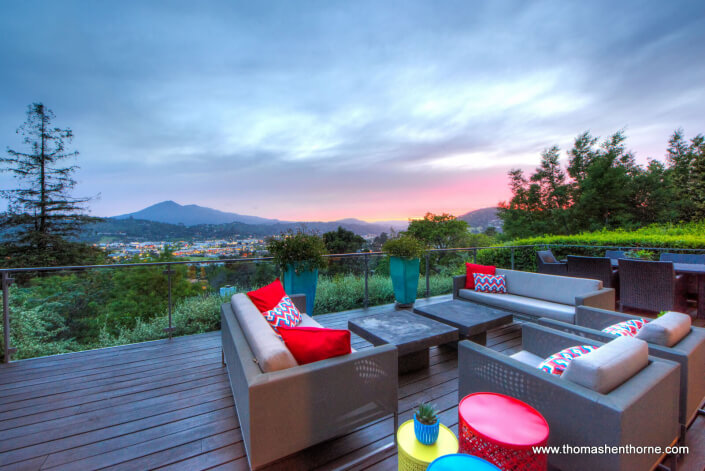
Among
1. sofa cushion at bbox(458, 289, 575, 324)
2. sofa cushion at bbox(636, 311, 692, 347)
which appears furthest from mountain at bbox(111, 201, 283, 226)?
sofa cushion at bbox(636, 311, 692, 347)

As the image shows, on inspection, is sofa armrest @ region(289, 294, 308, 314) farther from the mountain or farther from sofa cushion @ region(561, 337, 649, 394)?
the mountain

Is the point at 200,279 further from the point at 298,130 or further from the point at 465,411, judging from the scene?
the point at 298,130

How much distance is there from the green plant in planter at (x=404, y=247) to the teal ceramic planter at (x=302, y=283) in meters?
1.53

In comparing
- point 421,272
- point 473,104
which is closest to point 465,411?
point 421,272

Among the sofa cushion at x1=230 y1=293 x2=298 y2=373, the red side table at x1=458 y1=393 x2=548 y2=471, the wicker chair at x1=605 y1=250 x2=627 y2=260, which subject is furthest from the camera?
the wicker chair at x1=605 y1=250 x2=627 y2=260

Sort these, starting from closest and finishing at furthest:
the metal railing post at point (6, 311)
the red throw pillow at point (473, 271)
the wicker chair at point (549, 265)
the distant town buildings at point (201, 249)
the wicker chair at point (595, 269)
→ the metal railing post at point (6, 311)
the distant town buildings at point (201, 249)
the red throw pillow at point (473, 271)
the wicker chair at point (595, 269)
the wicker chair at point (549, 265)

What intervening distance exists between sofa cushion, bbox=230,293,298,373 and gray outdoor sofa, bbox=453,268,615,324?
323 centimetres

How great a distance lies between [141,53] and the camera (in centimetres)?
534

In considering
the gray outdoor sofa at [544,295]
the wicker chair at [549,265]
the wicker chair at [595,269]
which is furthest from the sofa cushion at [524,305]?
the wicker chair at [549,265]

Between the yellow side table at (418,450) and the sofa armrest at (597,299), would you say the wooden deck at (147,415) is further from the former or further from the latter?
the sofa armrest at (597,299)

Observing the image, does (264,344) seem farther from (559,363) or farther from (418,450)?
(559,363)

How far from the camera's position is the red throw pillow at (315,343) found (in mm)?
1604

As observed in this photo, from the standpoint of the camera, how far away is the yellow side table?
120 cm

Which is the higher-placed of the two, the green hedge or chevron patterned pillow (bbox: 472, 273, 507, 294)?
the green hedge
